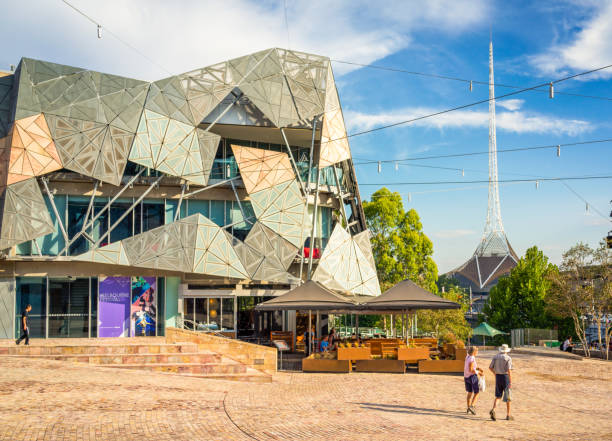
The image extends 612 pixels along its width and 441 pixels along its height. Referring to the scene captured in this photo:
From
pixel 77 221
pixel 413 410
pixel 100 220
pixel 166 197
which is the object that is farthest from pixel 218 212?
pixel 413 410

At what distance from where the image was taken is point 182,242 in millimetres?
28984

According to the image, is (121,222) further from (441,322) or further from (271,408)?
(441,322)

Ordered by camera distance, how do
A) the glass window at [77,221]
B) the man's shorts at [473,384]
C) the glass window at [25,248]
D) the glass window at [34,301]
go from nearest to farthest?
the man's shorts at [473,384] < the glass window at [34,301] < the glass window at [25,248] < the glass window at [77,221]

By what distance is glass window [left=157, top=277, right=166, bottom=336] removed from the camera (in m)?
30.1

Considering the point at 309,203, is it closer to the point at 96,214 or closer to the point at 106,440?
the point at 96,214

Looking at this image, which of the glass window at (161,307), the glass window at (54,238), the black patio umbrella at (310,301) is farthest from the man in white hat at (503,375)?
the glass window at (54,238)

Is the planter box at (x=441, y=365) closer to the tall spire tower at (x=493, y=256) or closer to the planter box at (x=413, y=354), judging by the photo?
the planter box at (x=413, y=354)

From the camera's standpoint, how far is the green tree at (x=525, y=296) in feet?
151

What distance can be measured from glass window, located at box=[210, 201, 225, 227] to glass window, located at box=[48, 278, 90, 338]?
274 inches

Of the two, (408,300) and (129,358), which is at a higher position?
(408,300)

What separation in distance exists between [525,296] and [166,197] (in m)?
29.2

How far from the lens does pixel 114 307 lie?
95.7 ft

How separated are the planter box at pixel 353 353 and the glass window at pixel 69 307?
46.7 ft

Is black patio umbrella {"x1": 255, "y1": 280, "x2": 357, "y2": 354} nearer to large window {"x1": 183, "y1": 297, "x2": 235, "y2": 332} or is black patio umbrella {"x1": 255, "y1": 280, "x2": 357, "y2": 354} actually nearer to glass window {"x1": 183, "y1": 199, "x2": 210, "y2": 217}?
large window {"x1": 183, "y1": 297, "x2": 235, "y2": 332}
